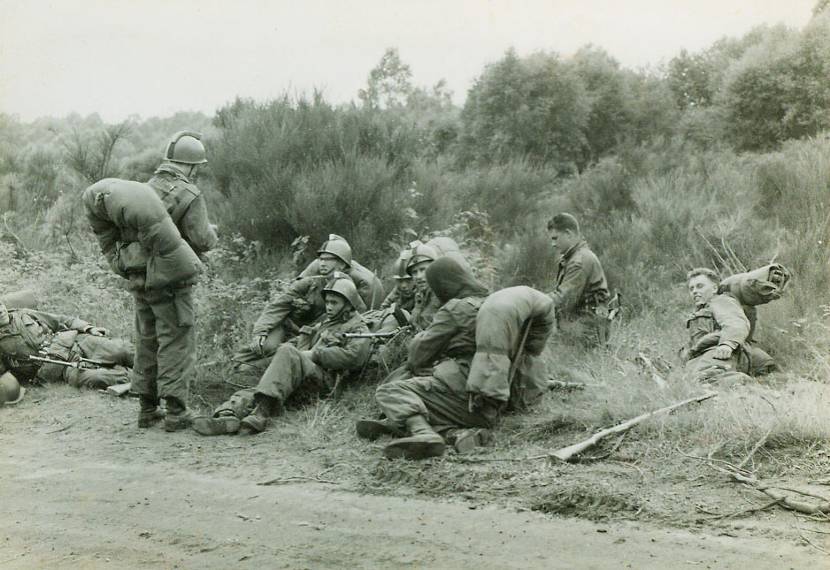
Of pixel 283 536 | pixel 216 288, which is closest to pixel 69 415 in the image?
pixel 216 288

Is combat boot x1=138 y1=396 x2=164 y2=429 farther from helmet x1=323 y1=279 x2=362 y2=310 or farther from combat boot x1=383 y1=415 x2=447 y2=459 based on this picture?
combat boot x1=383 y1=415 x2=447 y2=459

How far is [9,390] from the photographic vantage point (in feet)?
27.0

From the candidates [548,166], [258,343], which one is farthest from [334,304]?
[548,166]

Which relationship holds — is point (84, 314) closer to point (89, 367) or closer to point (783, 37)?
point (89, 367)

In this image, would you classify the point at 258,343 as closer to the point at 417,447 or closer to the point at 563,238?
the point at 417,447

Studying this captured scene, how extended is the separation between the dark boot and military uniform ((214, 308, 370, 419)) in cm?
7

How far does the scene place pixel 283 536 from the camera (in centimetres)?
444

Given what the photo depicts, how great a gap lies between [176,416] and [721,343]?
456cm

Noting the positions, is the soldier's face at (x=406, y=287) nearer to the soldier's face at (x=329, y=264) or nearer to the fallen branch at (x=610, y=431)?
the soldier's face at (x=329, y=264)

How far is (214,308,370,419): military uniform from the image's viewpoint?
23.2 feet

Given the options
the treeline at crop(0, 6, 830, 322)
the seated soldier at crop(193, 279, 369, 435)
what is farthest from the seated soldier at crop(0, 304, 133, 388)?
the treeline at crop(0, 6, 830, 322)

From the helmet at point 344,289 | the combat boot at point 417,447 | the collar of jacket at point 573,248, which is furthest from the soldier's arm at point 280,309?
the combat boot at point 417,447

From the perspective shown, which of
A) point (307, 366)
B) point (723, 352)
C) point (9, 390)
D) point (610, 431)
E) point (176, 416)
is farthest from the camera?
point (9, 390)

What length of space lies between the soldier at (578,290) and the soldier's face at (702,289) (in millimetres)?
1080
